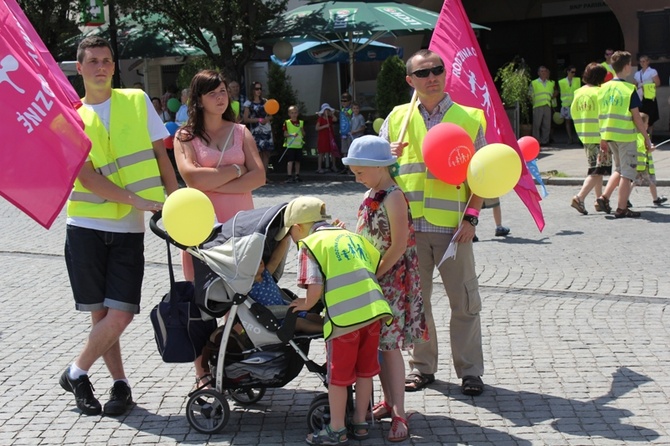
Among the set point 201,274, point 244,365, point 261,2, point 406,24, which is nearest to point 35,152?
point 201,274

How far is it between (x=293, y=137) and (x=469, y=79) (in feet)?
41.3

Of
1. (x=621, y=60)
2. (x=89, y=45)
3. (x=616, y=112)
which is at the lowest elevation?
(x=616, y=112)

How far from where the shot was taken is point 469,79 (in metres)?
6.36

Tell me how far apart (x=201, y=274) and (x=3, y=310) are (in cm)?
377

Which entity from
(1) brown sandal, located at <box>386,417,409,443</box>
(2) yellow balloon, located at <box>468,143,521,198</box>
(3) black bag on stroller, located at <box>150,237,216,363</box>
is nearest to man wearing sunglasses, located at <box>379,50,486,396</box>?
(2) yellow balloon, located at <box>468,143,521,198</box>

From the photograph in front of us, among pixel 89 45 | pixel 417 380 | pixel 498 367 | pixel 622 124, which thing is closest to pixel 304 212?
pixel 417 380

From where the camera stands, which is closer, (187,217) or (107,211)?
(187,217)

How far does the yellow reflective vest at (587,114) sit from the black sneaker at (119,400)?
Answer: 8400 mm

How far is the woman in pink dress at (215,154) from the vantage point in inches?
226

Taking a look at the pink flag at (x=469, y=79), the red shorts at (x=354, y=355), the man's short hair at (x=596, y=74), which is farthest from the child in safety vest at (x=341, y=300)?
the man's short hair at (x=596, y=74)

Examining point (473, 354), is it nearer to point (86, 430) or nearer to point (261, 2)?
point (86, 430)

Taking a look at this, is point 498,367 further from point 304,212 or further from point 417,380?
point 304,212

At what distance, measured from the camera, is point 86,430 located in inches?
211

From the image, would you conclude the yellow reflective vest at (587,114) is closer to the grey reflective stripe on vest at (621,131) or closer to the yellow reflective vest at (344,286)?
the grey reflective stripe on vest at (621,131)
